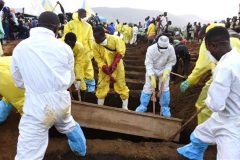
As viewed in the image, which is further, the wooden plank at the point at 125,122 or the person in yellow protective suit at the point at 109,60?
the person in yellow protective suit at the point at 109,60

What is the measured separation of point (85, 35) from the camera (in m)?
8.97

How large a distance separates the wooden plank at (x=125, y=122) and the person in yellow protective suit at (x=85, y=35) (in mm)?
2727

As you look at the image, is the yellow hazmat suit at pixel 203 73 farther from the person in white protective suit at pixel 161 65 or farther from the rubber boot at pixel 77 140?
the rubber boot at pixel 77 140

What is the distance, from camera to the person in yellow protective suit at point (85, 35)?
874 cm

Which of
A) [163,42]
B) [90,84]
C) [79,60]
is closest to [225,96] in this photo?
[163,42]

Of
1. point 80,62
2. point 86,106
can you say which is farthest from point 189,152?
point 80,62

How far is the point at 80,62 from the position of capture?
7867mm

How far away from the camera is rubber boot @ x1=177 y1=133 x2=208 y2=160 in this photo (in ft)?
15.8

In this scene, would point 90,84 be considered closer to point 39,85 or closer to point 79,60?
point 79,60

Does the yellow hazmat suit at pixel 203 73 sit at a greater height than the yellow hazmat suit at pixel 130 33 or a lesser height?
greater

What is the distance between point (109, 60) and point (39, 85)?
11.5 feet

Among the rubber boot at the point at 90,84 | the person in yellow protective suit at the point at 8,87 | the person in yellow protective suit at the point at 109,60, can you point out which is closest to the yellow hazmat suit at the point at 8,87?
the person in yellow protective suit at the point at 8,87

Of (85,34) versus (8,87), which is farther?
(85,34)

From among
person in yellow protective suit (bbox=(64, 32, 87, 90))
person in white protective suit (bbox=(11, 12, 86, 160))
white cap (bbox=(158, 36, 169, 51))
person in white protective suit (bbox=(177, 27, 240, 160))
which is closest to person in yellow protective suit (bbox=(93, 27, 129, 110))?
person in yellow protective suit (bbox=(64, 32, 87, 90))
